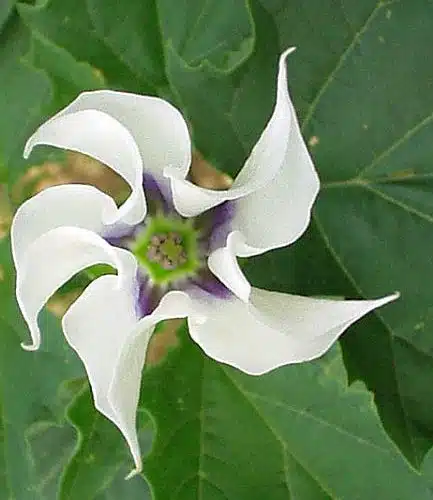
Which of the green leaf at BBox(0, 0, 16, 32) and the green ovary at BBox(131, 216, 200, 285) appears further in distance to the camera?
the green leaf at BBox(0, 0, 16, 32)

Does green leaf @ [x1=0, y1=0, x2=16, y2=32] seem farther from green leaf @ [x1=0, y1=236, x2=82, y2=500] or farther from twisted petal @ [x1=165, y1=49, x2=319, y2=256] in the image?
twisted petal @ [x1=165, y1=49, x2=319, y2=256]

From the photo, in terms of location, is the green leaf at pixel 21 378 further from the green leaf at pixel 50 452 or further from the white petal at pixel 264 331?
the white petal at pixel 264 331

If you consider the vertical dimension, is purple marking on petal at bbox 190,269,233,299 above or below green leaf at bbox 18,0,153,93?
below

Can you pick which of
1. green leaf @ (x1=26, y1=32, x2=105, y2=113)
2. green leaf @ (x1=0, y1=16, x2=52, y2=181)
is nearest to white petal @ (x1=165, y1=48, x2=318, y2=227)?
green leaf @ (x1=26, y1=32, x2=105, y2=113)

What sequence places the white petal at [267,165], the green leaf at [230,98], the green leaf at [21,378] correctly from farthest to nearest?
the green leaf at [21,378], the green leaf at [230,98], the white petal at [267,165]

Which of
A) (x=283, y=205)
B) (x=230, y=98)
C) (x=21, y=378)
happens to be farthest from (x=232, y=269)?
(x=21, y=378)

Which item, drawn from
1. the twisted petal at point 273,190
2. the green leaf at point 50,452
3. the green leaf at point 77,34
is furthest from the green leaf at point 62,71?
the green leaf at point 50,452

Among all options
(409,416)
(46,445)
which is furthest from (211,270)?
(46,445)
